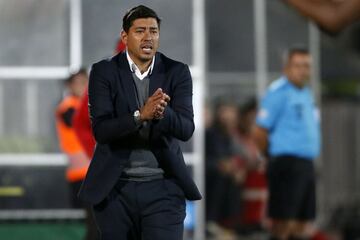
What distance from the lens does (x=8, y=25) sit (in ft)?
39.9

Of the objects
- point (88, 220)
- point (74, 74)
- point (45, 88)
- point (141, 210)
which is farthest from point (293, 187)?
point (141, 210)

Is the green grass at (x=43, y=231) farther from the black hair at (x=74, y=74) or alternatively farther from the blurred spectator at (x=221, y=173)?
the blurred spectator at (x=221, y=173)

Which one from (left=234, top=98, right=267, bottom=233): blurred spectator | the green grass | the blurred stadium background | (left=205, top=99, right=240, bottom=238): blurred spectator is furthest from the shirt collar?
(left=234, top=98, right=267, bottom=233): blurred spectator

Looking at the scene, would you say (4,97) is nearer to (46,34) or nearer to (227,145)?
(46,34)

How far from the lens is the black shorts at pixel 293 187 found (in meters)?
11.8

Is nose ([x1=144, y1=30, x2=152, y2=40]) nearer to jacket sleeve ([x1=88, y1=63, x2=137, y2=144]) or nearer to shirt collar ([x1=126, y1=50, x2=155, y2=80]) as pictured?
shirt collar ([x1=126, y1=50, x2=155, y2=80])

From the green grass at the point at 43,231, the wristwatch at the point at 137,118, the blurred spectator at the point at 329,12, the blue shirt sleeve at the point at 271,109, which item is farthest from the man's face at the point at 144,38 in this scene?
the green grass at the point at 43,231

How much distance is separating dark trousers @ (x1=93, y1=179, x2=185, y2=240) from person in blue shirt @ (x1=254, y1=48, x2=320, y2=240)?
5.41 metres

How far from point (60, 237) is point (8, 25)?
1826 mm

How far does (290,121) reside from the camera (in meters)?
11.6

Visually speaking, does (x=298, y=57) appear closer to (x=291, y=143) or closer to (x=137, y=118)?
(x=291, y=143)

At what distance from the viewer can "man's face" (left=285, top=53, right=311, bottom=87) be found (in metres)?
11.7

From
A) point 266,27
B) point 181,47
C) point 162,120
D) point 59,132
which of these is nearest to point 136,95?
point 162,120

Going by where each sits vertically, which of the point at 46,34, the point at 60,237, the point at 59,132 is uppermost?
the point at 46,34
